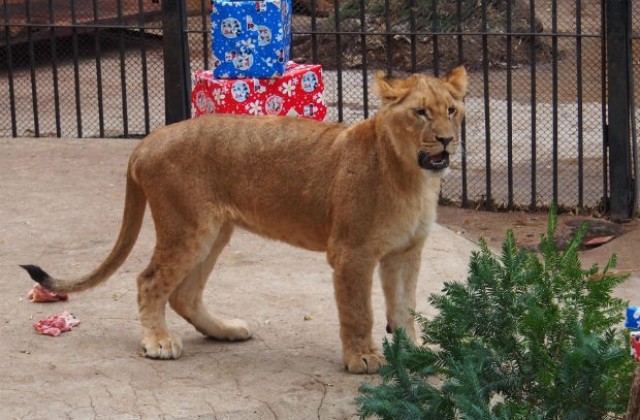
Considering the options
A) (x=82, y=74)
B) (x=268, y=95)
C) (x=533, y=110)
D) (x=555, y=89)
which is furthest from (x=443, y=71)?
(x=268, y=95)

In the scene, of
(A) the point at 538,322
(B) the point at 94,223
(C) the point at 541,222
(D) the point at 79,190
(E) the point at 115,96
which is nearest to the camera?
(A) the point at 538,322

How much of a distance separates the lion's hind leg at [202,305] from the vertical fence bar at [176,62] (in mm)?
3995

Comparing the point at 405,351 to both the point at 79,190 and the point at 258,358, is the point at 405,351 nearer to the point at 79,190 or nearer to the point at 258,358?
the point at 258,358

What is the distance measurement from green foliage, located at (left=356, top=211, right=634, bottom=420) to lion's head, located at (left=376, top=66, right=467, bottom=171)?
2.39 feet

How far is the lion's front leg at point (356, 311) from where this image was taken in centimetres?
584

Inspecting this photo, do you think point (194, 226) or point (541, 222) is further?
point (541, 222)

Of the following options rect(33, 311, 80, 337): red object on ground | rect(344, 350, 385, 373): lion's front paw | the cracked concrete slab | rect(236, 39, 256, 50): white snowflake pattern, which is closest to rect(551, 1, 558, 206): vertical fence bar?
the cracked concrete slab

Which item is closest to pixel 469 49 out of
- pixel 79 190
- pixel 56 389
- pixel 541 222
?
pixel 541 222

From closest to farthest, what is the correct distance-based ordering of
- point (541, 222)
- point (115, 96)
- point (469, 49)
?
1. point (541, 222)
2. point (115, 96)
3. point (469, 49)

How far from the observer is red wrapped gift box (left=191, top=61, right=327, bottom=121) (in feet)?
28.5

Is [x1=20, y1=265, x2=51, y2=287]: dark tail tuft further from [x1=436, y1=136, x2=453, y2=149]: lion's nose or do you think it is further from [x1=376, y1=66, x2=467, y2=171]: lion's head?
→ [x1=436, y1=136, x2=453, y2=149]: lion's nose

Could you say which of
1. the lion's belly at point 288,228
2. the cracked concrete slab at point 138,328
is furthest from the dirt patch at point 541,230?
the lion's belly at point 288,228

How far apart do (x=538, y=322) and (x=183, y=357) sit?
2101 mm

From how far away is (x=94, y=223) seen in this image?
28.1ft
